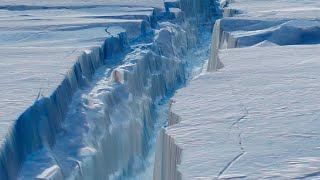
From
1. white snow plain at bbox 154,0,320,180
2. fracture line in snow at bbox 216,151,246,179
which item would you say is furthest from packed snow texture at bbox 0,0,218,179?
fracture line in snow at bbox 216,151,246,179

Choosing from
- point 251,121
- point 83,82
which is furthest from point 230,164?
point 83,82

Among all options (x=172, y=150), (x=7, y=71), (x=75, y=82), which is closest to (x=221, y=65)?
(x=75, y=82)

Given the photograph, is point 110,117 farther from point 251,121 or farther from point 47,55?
point 251,121

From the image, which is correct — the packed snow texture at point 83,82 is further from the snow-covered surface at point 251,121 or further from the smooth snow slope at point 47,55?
the snow-covered surface at point 251,121

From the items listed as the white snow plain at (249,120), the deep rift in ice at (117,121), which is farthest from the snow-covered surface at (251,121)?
the deep rift in ice at (117,121)

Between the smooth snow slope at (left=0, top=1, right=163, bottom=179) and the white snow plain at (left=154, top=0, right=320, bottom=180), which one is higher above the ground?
the white snow plain at (left=154, top=0, right=320, bottom=180)

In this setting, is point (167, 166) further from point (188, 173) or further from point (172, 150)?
point (188, 173)

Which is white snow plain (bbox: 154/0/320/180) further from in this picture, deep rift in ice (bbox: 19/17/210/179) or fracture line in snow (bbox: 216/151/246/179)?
deep rift in ice (bbox: 19/17/210/179)
